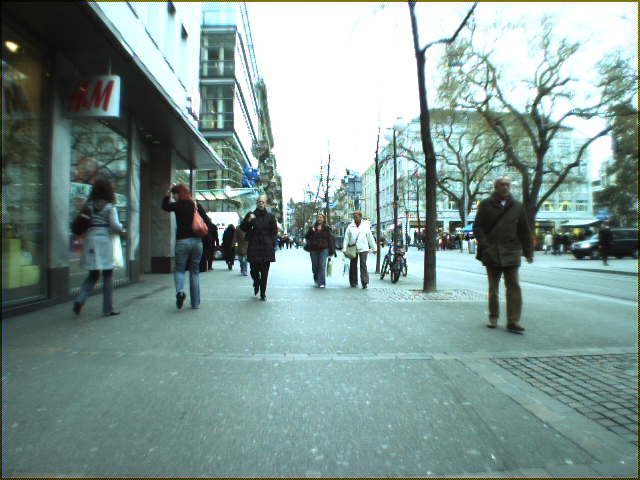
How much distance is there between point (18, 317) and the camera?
6.57 meters

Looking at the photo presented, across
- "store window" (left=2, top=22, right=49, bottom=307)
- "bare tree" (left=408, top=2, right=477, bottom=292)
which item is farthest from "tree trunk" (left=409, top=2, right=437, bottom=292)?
"store window" (left=2, top=22, right=49, bottom=307)

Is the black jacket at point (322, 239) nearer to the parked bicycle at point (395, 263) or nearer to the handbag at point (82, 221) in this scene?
the parked bicycle at point (395, 263)

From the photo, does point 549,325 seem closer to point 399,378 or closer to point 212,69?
point 399,378

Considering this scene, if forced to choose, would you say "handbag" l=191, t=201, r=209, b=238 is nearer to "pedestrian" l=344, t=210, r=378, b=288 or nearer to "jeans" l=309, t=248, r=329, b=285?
"jeans" l=309, t=248, r=329, b=285

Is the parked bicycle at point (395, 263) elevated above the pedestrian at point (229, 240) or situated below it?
below

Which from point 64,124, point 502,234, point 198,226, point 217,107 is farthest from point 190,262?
point 217,107

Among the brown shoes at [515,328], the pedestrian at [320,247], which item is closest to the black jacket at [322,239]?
the pedestrian at [320,247]

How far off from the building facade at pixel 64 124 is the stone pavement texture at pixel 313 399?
1.30m

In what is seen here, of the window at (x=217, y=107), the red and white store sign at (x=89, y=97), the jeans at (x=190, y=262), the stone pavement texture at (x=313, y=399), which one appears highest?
the window at (x=217, y=107)

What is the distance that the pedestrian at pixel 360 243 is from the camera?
11.3 m

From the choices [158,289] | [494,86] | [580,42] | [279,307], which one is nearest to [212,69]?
[494,86]

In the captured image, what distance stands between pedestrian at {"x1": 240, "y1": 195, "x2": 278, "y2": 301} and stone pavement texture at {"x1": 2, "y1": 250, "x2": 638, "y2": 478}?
231cm

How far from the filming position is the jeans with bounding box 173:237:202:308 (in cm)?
736

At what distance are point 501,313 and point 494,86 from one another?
26.2 metres
